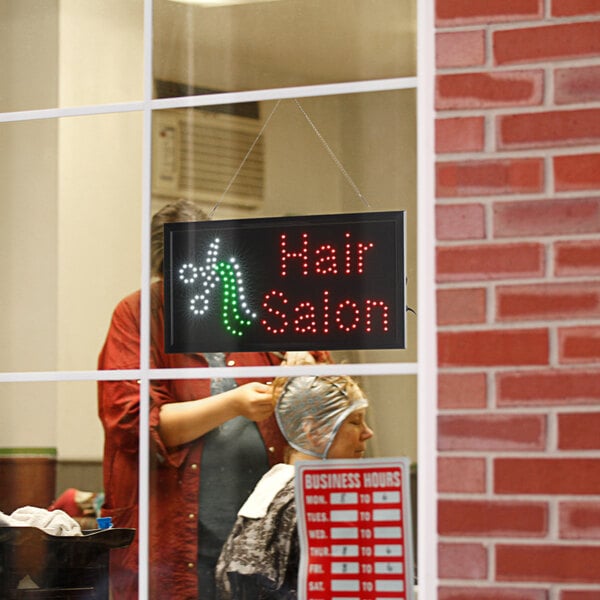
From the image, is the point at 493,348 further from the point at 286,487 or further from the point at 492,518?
the point at 286,487

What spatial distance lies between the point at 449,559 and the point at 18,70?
1649 mm

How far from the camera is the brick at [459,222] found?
211 centimetres

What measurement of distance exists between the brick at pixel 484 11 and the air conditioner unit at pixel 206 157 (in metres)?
0.52

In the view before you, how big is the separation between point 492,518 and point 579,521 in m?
0.17

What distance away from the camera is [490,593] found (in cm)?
205

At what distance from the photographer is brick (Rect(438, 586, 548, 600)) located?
2033mm

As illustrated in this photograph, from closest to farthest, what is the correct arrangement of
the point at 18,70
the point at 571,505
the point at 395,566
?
1. the point at 571,505
2. the point at 395,566
3. the point at 18,70

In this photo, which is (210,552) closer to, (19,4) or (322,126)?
(322,126)

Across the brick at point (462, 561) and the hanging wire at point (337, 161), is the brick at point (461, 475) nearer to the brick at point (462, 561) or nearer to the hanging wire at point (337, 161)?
the brick at point (462, 561)

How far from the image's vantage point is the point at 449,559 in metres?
2.07

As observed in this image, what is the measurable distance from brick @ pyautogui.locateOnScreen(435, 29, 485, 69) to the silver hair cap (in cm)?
76

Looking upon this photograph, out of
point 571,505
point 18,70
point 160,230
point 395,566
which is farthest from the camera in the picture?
point 18,70

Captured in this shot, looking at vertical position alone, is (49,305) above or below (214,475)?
above

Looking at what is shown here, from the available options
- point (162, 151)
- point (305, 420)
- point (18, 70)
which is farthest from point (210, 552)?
point (18, 70)
